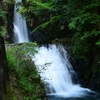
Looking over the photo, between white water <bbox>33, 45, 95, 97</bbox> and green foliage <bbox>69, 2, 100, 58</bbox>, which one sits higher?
green foliage <bbox>69, 2, 100, 58</bbox>

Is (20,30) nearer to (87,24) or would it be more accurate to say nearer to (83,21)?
(87,24)

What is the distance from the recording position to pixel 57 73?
10.8m

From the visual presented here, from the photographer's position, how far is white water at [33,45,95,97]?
29.4 feet

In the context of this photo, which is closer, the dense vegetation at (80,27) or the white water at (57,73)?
the dense vegetation at (80,27)

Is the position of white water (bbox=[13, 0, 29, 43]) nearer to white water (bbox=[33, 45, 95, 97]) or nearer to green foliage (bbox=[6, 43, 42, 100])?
white water (bbox=[33, 45, 95, 97])

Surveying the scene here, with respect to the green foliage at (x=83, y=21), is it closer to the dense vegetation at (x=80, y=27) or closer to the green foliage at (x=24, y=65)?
the dense vegetation at (x=80, y=27)

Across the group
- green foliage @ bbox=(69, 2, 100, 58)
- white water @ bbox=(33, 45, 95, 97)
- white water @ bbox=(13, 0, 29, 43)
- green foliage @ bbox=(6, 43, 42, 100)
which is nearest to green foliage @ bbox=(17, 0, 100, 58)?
green foliage @ bbox=(69, 2, 100, 58)

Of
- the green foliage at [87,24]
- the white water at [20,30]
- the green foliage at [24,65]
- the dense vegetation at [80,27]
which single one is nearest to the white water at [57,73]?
the green foliage at [24,65]

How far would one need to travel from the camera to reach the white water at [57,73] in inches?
353

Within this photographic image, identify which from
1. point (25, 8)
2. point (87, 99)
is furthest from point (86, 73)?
point (25, 8)

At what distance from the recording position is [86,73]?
10.8 metres

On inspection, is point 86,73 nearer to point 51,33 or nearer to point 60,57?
point 60,57

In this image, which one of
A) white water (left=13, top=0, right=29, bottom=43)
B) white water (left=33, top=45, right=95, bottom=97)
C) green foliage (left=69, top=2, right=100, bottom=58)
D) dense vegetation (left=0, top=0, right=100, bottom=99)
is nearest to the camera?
dense vegetation (left=0, top=0, right=100, bottom=99)

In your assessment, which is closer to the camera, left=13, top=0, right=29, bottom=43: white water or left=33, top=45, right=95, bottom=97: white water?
left=33, top=45, right=95, bottom=97: white water
